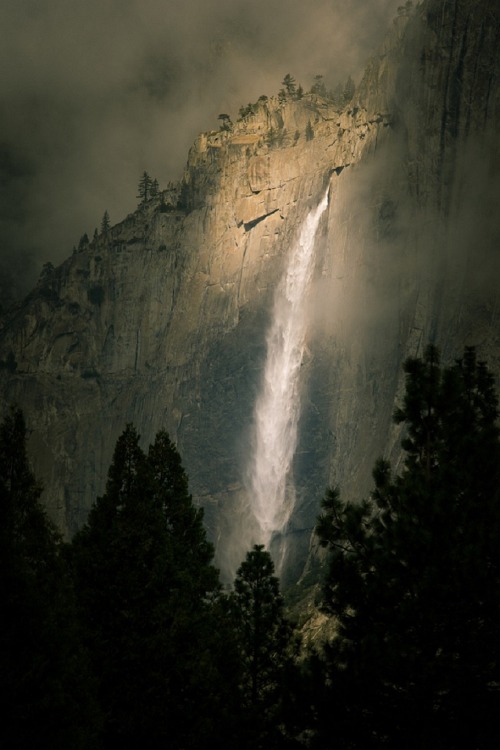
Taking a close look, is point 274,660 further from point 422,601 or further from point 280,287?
point 280,287

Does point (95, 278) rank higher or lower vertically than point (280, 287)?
higher

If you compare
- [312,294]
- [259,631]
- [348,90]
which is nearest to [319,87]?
[348,90]

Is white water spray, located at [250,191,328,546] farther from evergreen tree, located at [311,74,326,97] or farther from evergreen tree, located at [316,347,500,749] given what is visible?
evergreen tree, located at [316,347,500,749]

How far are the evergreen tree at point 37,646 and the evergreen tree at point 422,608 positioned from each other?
20.3ft

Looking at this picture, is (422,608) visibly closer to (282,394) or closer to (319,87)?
(282,394)

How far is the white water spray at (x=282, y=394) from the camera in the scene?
93.2 metres

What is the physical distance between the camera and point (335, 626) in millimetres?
24578

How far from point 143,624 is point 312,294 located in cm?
7015

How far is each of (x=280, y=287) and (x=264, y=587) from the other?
219 feet

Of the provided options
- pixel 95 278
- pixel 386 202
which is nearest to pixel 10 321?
pixel 95 278

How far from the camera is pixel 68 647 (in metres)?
22.5

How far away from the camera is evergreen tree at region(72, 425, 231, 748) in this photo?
89.2 ft

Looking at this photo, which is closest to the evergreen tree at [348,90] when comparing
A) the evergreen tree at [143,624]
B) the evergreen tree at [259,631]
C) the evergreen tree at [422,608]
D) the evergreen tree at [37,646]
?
the evergreen tree at [259,631]

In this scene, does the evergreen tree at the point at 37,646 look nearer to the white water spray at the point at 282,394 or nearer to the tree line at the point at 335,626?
the tree line at the point at 335,626
